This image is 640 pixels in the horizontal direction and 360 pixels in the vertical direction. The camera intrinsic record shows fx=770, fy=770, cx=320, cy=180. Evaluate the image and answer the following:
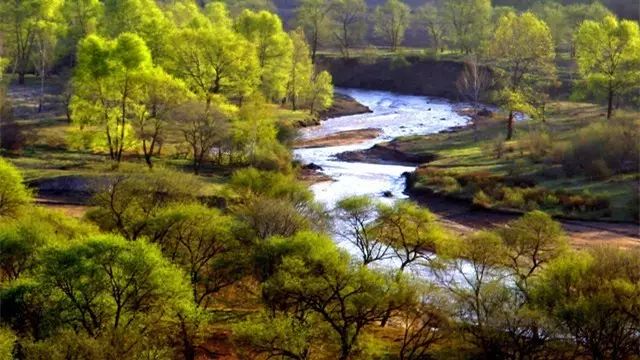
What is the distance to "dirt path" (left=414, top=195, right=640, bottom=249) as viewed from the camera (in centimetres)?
4944

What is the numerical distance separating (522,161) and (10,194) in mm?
43338

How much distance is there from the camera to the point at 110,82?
6084 centimetres

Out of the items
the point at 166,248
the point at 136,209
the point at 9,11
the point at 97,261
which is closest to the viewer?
the point at 97,261

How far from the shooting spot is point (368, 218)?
A: 41219mm

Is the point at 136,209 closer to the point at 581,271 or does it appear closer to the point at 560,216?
the point at 581,271

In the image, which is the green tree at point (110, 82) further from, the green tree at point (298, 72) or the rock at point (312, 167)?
the green tree at point (298, 72)

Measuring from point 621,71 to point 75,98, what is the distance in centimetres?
5393

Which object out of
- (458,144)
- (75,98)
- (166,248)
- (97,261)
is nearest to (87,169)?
(75,98)

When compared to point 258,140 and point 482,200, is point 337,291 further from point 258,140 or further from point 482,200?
point 258,140

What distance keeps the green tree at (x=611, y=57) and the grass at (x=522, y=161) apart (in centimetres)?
355

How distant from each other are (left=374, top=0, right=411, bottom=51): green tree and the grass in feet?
156

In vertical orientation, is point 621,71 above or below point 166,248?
above

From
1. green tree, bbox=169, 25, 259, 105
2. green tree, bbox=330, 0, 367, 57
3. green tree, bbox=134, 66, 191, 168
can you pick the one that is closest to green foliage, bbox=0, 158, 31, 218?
green tree, bbox=134, 66, 191, 168

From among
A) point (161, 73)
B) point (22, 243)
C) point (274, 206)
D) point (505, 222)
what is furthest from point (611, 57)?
point (22, 243)
